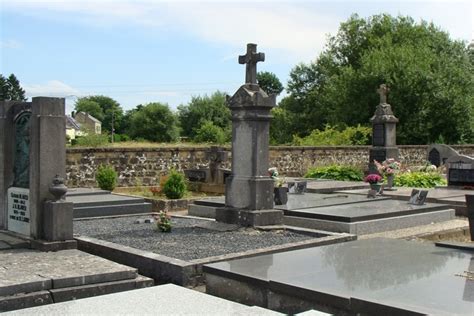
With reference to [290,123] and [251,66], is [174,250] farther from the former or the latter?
[290,123]

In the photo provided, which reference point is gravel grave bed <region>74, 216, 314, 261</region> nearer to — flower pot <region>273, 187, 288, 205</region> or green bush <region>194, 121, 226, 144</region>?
flower pot <region>273, 187, 288, 205</region>

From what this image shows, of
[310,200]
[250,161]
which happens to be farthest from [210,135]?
[250,161]

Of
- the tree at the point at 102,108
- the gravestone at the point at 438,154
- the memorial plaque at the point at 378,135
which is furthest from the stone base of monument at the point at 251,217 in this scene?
the tree at the point at 102,108

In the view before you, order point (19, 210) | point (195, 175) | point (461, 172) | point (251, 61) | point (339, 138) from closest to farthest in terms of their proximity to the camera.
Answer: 1. point (19, 210)
2. point (251, 61)
3. point (461, 172)
4. point (195, 175)
5. point (339, 138)

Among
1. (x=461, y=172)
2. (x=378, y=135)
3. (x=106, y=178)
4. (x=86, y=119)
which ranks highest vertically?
(x=86, y=119)

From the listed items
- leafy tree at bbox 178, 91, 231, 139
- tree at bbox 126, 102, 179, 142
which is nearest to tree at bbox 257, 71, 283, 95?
leafy tree at bbox 178, 91, 231, 139

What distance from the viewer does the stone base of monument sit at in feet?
29.9

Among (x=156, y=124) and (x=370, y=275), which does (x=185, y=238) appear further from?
(x=156, y=124)

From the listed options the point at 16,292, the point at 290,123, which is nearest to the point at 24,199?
the point at 16,292

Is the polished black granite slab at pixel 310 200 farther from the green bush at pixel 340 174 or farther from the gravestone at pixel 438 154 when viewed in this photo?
the gravestone at pixel 438 154

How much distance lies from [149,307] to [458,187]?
14183 mm

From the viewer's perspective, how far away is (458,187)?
54.2 ft

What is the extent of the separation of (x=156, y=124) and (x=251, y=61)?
5065cm

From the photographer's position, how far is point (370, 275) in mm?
5629
